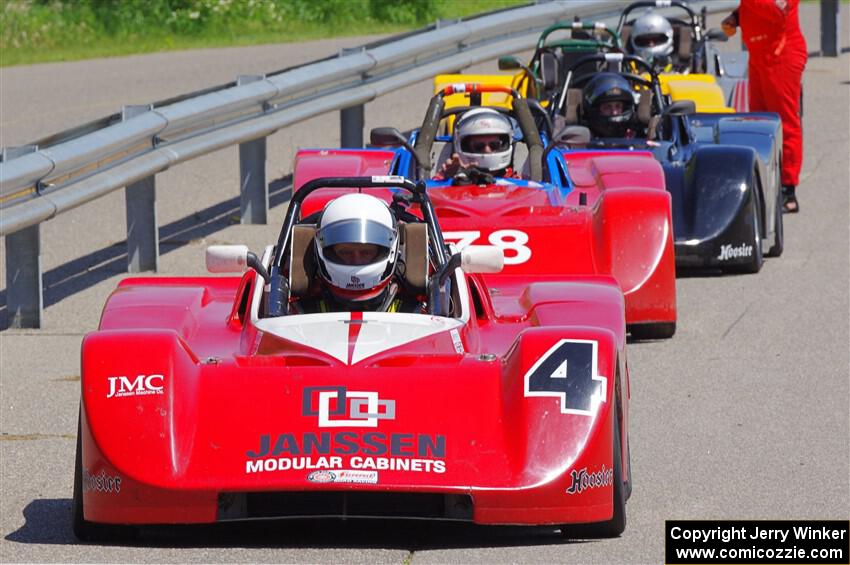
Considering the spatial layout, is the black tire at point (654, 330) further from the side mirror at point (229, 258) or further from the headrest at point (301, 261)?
the side mirror at point (229, 258)

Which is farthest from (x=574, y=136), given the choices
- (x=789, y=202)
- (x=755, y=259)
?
(x=789, y=202)

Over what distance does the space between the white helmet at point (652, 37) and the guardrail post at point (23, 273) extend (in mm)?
10097

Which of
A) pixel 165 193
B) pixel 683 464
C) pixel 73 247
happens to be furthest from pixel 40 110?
pixel 683 464

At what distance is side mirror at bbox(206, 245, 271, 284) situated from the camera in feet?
27.3

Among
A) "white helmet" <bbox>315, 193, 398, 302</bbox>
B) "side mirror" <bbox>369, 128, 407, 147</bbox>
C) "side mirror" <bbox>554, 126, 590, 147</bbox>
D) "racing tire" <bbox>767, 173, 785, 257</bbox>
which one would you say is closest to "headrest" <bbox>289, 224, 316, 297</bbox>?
"white helmet" <bbox>315, 193, 398, 302</bbox>

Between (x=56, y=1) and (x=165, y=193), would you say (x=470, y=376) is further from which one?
(x=56, y=1)

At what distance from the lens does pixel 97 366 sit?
696 centimetres

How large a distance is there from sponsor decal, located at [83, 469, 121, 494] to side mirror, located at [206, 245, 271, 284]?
1813 mm

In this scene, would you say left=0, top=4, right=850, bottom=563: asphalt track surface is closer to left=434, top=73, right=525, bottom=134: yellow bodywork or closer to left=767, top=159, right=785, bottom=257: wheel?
left=767, top=159, right=785, bottom=257: wheel

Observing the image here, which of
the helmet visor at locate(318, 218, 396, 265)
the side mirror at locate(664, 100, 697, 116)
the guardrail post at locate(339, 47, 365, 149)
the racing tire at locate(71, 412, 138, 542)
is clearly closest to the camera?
the racing tire at locate(71, 412, 138, 542)

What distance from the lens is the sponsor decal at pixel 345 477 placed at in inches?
256

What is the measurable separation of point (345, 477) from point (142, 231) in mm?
6123

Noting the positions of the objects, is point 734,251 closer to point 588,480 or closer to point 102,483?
point 588,480

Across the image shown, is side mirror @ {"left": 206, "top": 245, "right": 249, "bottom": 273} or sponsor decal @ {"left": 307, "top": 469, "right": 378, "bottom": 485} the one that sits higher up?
side mirror @ {"left": 206, "top": 245, "right": 249, "bottom": 273}
